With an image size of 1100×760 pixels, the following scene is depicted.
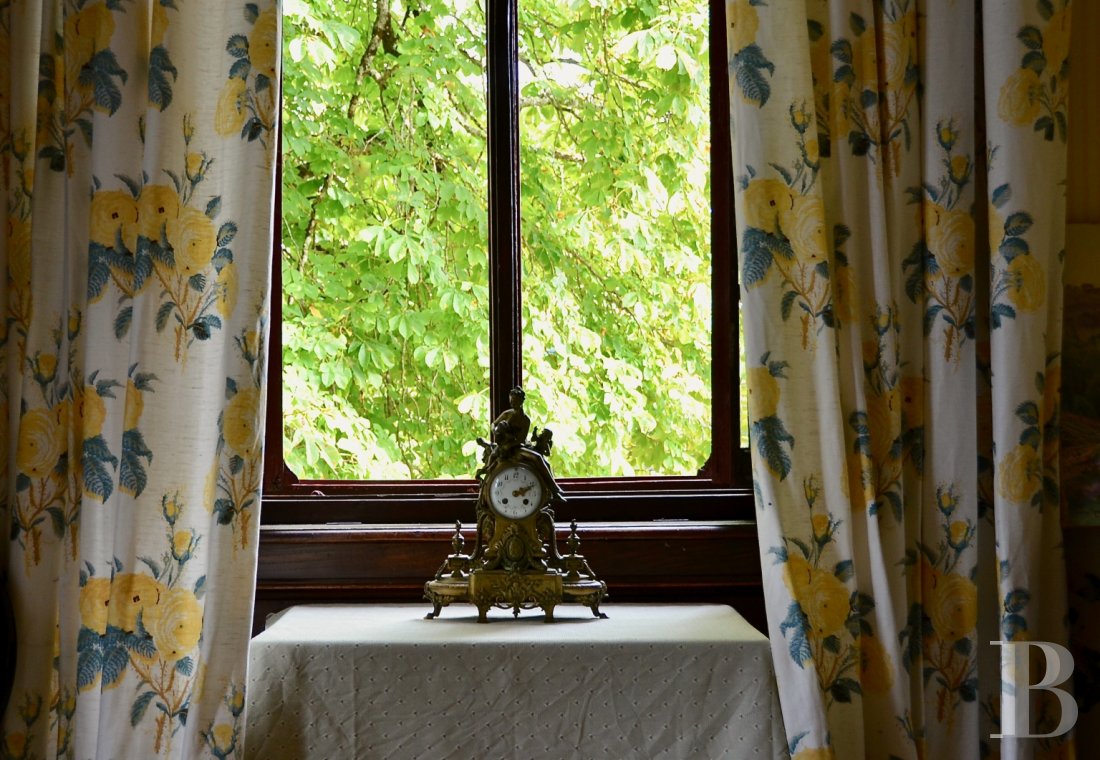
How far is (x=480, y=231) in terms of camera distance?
9.34 ft

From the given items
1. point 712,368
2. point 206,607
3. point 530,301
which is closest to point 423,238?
point 530,301

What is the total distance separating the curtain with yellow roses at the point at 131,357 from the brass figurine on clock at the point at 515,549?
429mm

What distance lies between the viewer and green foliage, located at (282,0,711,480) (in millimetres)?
2846

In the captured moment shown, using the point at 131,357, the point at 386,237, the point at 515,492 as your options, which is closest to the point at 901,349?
the point at 515,492

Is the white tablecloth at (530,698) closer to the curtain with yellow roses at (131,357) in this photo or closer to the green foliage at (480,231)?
the curtain with yellow roses at (131,357)

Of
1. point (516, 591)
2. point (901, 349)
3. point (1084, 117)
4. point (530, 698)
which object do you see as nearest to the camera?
point (530, 698)

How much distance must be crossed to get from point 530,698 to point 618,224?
4.18 feet

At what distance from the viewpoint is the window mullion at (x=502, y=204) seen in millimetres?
2791

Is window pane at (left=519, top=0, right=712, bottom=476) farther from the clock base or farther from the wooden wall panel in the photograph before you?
the wooden wall panel

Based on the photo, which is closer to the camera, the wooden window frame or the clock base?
the clock base

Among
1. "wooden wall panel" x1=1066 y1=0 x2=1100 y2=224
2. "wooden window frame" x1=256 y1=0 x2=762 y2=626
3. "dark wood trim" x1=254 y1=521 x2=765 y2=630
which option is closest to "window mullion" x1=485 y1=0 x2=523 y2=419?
"wooden window frame" x1=256 y1=0 x2=762 y2=626

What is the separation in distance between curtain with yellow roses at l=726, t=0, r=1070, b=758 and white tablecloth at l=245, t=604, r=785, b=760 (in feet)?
0.80

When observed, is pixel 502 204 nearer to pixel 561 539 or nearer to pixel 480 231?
pixel 480 231

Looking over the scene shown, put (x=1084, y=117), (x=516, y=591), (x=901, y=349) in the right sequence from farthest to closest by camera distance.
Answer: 1. (x=1084, y=117)
2. (x=901, y=349)
3. (x=516, y=591)
